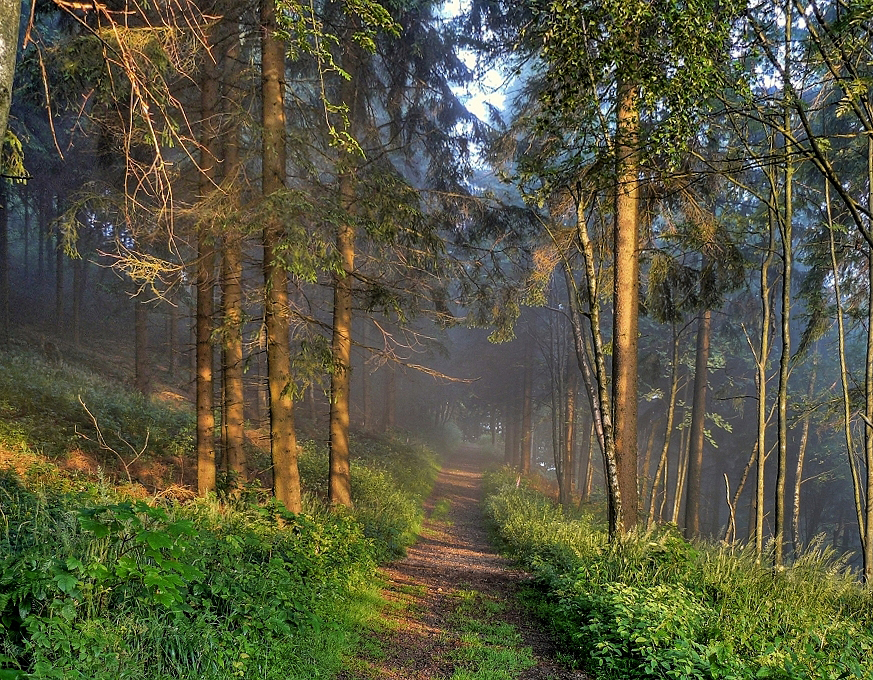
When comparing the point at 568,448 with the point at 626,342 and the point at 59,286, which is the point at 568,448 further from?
the point at 59,286

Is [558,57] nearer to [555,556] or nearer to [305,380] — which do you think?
[305,380]

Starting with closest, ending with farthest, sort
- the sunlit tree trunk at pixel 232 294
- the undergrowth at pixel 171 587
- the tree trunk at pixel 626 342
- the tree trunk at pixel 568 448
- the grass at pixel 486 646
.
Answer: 1. the undergrowth at pixel 171 587
2. the grass at pixel 486 646
3. the sunlit tree trunk at pixel 232 294
4. the tree trunk at pixel 626 342
5. the tree trunk at pixel 568 448

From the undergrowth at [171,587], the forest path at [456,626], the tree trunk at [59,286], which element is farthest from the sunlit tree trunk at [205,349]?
the tree trunk at [59,286]

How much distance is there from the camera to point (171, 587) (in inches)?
127

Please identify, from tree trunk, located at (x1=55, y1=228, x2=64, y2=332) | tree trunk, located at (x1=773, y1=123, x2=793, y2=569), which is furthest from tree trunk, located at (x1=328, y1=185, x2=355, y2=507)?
tree trunk, located at (x1=55, y1=228, x2=64, y2=332)

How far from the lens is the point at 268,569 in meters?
5.08

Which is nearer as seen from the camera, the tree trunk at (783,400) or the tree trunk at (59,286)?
the tree trunk at (783,400)

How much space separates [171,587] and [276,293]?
Answer: 480 cm

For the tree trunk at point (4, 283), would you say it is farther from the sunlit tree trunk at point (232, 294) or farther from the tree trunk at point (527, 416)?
the tree trunk at point (527, 416)

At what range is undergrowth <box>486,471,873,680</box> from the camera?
4.09 meters

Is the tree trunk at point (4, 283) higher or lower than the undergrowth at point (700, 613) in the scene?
higher

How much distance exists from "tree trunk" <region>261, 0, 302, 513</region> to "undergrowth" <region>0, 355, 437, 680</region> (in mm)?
806

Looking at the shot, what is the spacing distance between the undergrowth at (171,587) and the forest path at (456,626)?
39cm

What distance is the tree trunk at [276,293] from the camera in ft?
24.2
